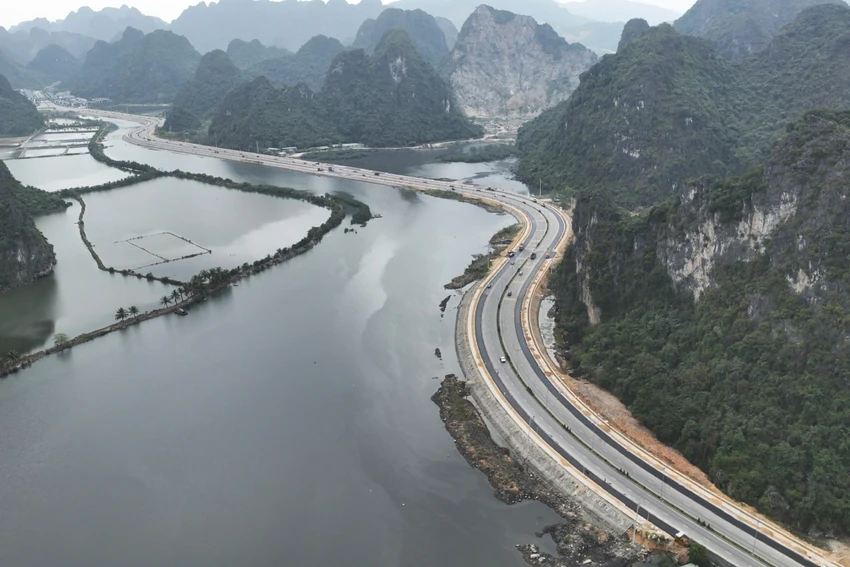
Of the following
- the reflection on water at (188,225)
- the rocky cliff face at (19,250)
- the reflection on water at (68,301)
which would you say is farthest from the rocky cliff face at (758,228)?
the rocky cliff face at (19,250)

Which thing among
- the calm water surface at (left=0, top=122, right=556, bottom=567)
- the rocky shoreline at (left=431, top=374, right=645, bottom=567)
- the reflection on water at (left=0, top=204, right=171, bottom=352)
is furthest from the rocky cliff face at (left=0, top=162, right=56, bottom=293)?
the rocky shoreline at (left=431, top=374, right=645, bottom=567)

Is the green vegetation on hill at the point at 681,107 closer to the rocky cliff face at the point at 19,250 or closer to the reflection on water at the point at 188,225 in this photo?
the reflection on water at the point at 188,225

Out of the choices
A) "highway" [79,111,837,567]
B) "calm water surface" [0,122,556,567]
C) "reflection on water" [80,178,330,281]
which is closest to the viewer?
"highway" [79,111,837,567]

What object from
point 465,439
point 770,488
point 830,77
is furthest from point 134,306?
point 830,77

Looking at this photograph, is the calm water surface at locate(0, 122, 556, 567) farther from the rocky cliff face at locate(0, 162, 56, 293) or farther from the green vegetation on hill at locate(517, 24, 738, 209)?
the green vegetation on hill at locate(517, 24, 738, 209)

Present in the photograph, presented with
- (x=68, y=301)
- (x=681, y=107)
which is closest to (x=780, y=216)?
(x=68, y=301)

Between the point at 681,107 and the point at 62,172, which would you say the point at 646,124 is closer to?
the point at 681,107

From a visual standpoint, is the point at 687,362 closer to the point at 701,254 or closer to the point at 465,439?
the point at 701,254
